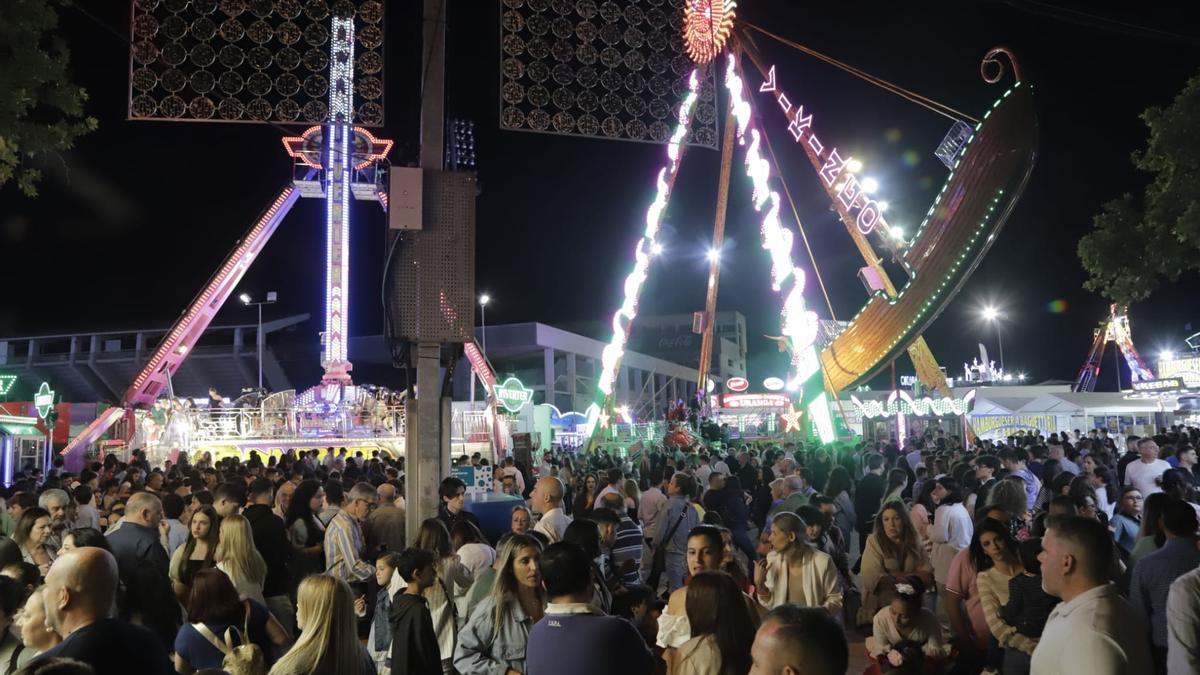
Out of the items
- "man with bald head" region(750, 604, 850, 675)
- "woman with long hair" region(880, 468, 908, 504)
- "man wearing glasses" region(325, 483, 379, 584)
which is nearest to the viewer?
"man with bald head" region(750, 604, 850, 675)

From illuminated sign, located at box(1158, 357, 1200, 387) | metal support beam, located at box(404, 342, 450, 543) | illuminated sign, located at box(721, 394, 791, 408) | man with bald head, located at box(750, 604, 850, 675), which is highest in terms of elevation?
illuminated sign, located at box(1158, 357, 1200, 387)

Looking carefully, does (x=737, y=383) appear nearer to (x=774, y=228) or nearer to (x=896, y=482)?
(x=774, y=228)

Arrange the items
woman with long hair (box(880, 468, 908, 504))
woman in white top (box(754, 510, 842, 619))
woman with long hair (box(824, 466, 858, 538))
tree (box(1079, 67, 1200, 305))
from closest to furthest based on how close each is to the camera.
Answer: woman in white top (box(754, 510, 842, 619))
woman with long hair (box(880, 468, 908, 504))
woman with long hair (box(824, 466, 858, 538))
tree (box(1079, 67, 1200, 305))

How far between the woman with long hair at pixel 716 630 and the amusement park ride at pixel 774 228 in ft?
22.7

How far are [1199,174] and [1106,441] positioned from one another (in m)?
10.6

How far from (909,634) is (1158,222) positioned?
11987mm

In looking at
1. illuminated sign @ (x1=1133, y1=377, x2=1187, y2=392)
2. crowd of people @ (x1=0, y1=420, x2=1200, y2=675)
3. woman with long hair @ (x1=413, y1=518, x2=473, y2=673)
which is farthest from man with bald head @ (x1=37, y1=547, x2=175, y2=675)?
illuminated sign @ (x1=1133, y1=377, x2=1187, y2=392)

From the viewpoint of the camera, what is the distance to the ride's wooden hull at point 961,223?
70.5 ft

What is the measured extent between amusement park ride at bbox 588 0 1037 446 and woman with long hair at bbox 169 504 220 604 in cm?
1118

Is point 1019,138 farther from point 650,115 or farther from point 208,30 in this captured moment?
point 208,30

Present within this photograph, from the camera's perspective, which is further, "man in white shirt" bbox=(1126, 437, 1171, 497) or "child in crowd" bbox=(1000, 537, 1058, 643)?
"man in white shirt" bbox=(1126, 437, 1171, 497)

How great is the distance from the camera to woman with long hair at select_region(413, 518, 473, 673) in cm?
534

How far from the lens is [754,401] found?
50781 millimetres

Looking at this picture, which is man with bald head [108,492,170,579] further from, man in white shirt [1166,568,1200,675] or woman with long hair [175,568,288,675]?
man in white shirt [1166,568,1200,675]
